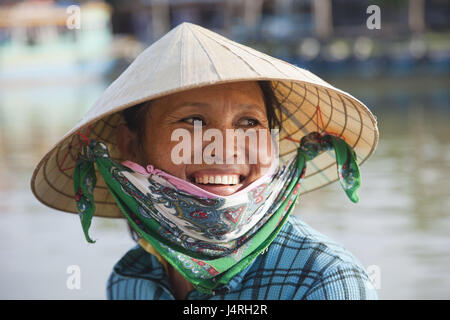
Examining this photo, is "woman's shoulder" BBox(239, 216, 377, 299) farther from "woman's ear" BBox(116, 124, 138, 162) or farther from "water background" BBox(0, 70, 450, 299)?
"water background" BBox(0, 70, 450, 299)

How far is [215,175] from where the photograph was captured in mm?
1256

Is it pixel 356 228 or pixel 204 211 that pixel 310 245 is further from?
pixel 356 228

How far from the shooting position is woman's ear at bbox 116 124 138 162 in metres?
1.44

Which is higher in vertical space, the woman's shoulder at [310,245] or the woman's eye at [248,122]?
the woman's eye at [248,122]

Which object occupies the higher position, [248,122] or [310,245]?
[248,122]

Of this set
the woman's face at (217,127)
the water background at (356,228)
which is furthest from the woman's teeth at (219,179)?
the water background at (356,228)

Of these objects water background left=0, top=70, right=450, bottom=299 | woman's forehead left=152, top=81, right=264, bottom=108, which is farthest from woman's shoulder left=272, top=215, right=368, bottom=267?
water background left=0, top=70, right=450, bottom=299

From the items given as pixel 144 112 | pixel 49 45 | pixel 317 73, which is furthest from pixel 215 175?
pixel 49 45

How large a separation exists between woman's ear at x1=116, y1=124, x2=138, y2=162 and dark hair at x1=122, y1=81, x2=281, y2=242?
0.5 inches

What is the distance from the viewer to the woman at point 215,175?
48.0 inches

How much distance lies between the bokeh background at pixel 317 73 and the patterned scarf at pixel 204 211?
2.52 meters

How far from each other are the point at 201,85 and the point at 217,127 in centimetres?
14

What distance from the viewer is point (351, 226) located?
15.8ft

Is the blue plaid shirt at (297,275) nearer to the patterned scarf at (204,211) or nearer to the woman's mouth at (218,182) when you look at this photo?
the patterned scarf at (204,211)
